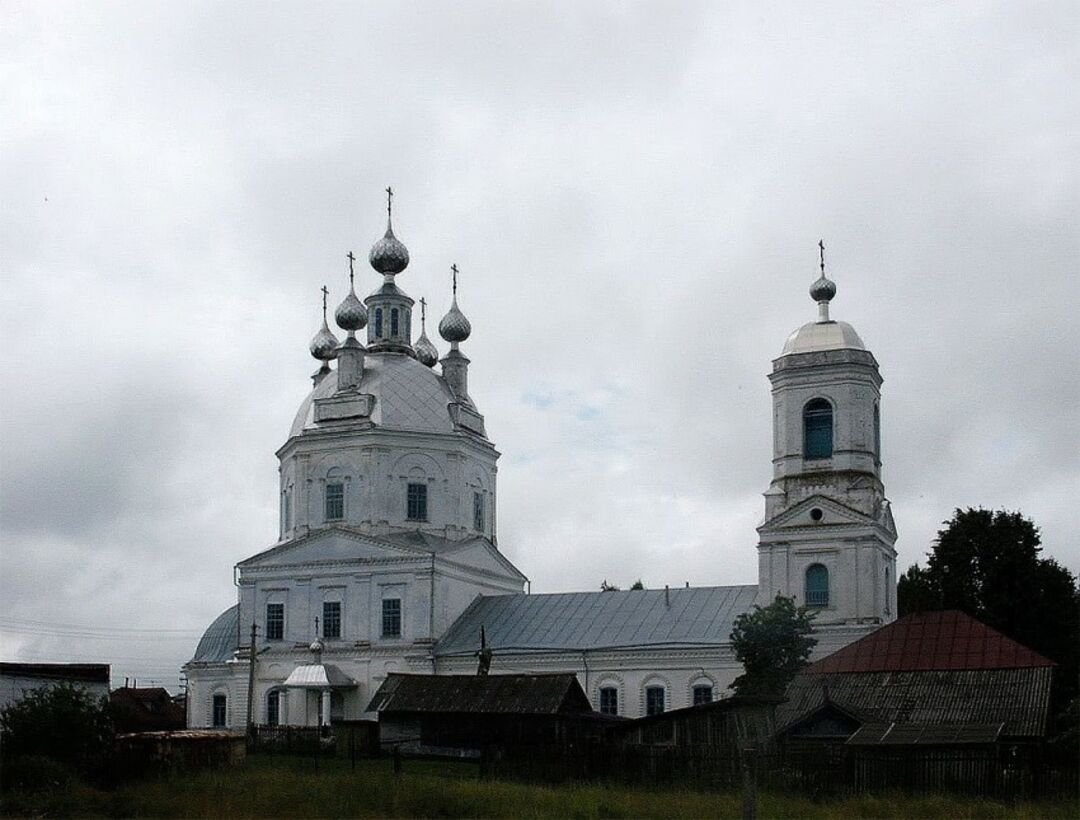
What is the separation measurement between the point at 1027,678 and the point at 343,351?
1024 inches

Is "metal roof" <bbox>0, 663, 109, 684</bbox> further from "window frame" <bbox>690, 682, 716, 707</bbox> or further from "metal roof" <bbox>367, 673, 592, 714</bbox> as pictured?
"window frame" <bbox>690, 682, 716, 707</bbox>

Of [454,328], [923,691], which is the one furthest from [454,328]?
[923,691]

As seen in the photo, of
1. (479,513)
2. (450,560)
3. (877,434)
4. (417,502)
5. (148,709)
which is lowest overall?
(148,709)

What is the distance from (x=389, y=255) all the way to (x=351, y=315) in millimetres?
2528

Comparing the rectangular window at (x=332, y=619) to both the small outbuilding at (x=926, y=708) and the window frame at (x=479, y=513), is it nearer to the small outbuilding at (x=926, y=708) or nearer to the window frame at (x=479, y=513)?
the window frame at (x=479, y=513)

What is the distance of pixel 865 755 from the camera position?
30.0m

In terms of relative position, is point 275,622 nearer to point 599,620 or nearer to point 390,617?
point 390,617

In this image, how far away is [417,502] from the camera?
53.3 meters

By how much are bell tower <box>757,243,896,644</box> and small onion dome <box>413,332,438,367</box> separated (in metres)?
16.0

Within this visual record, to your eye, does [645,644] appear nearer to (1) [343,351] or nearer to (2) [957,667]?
(2) [957,667]

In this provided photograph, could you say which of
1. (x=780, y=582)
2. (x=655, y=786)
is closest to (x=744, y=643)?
(x=780, y=582)

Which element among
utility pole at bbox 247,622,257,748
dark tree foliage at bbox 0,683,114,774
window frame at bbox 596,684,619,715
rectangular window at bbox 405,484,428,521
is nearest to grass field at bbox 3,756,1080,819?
dark tree foliage at bbox 0,683,114,774

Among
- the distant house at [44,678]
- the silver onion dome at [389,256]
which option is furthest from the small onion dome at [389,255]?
the distant house at [44,678]

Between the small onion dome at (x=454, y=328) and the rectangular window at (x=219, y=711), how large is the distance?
47.9 ft
